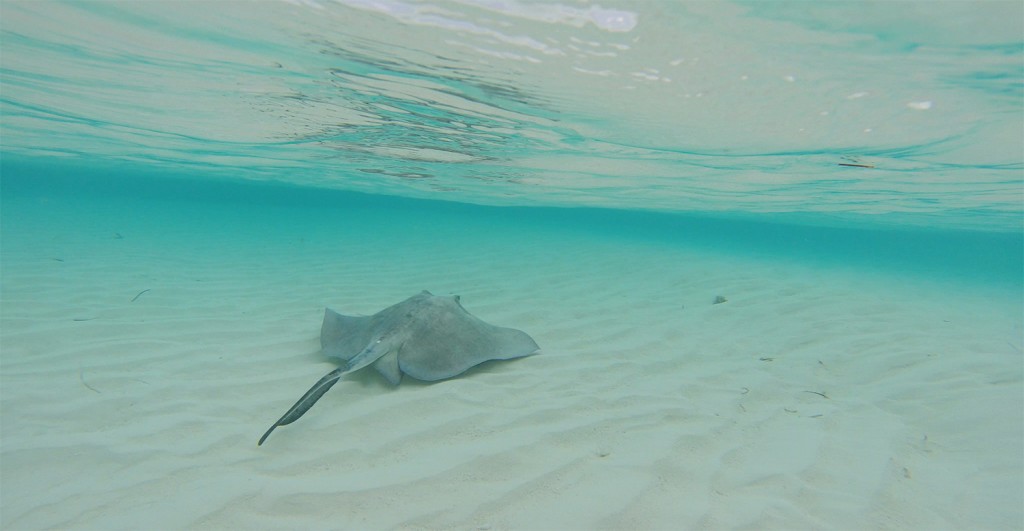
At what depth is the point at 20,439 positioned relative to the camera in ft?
11.3

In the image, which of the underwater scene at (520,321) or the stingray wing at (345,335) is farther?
the stingray wing at (345,335)

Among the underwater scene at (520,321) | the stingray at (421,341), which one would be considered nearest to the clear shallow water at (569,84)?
the underwater scene at (520,321)

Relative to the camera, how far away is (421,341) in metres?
4.93

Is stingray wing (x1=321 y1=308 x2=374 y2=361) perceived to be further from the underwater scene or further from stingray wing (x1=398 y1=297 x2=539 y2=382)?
stingray wing (x1=398 y1=297 x2=539 y2=382)

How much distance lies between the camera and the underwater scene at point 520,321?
9.84 feet

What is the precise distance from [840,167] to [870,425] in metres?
9.78

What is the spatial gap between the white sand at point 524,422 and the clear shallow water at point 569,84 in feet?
12.2

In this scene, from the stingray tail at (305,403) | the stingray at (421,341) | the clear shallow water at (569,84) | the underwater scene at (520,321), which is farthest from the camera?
the clear shallow water at (569,84)

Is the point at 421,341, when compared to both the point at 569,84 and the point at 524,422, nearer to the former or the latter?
the point at 524,422

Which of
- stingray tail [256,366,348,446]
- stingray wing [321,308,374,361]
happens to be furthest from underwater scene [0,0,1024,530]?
stingray wing [321,308,374,361]

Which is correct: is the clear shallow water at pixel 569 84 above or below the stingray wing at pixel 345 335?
above

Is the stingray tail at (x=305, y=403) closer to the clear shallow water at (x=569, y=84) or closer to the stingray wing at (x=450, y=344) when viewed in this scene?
the stingray wing at (x=450, y=344)

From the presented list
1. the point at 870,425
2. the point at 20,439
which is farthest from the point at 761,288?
the point at 20,439

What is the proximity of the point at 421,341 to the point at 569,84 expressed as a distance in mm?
4864
